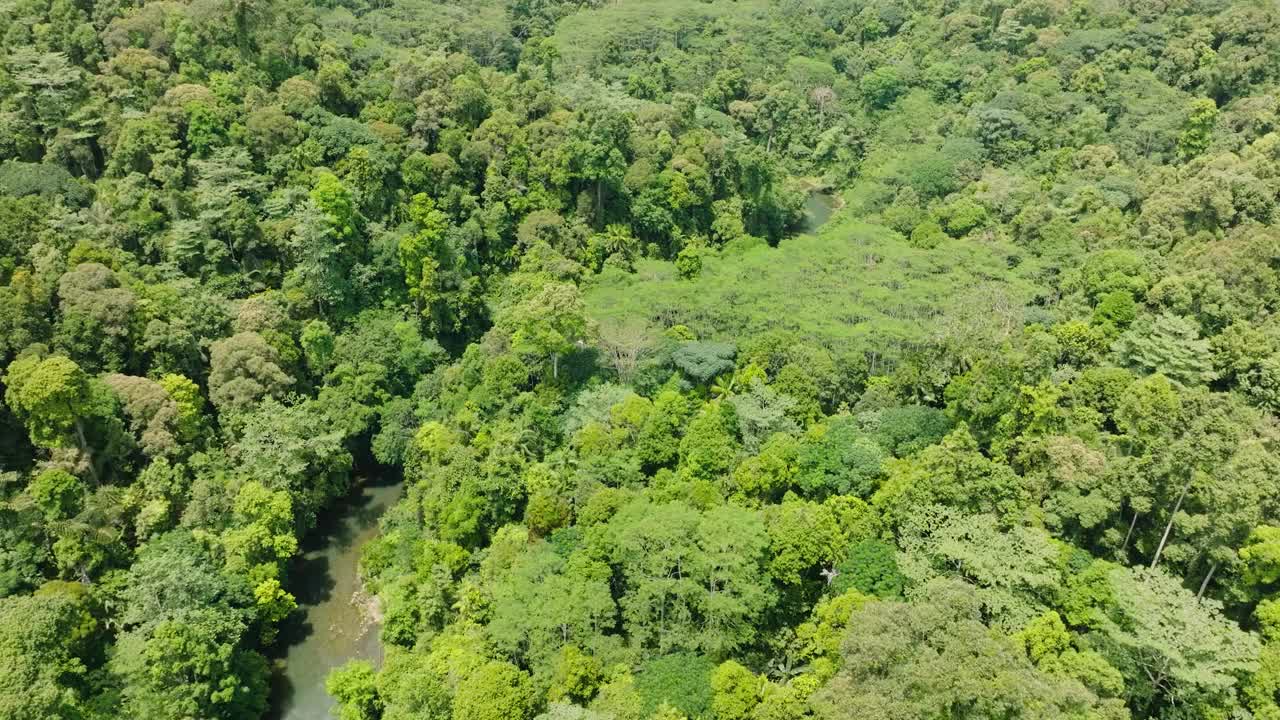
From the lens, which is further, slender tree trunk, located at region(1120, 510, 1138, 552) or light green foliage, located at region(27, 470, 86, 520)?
light green foliage, located at region(27, 470, 86, 520)

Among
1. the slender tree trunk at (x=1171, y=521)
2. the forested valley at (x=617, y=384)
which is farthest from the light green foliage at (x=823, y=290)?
the slender tree trunk at (x=1171, y=521)

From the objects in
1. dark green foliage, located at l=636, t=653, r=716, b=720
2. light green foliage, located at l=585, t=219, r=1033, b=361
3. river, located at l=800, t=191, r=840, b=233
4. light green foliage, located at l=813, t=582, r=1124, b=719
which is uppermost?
light green foliage, located at l=813, t=582, r=1124, b=719

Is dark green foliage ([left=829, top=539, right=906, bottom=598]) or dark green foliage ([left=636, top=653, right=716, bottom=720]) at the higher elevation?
dark green foliage ([left=829, top=539, right=906, bottom=598])

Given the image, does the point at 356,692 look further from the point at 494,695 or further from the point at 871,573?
the point at 871,573

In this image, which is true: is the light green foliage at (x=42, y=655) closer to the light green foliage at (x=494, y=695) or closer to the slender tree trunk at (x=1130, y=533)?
the light green foliage at (x=494, y=695)

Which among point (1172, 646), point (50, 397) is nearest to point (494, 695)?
point (1172, 646)

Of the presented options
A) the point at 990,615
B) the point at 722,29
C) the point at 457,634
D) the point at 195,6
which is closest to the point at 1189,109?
the point at 722,29

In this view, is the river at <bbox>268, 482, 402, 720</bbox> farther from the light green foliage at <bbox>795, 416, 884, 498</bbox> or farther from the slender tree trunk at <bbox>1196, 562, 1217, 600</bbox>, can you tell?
the slender tree trunk at <bbox>1196, 562, 1217, 600</bbox>

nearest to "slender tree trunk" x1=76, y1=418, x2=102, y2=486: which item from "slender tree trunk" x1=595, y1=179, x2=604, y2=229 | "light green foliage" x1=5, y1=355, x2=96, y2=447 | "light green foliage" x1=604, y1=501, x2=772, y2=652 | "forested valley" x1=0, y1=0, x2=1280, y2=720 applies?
"light green foliage" x1=5, y1=355, x2=96, y2=447
